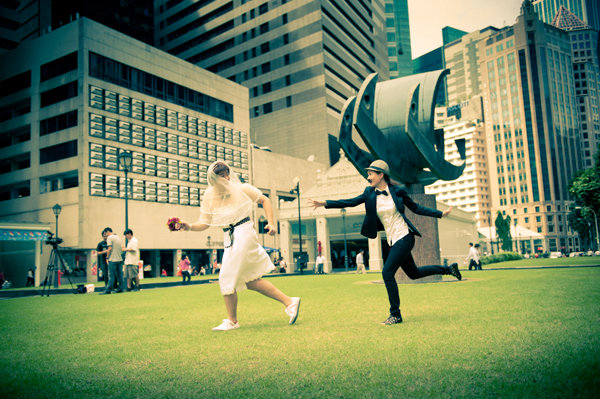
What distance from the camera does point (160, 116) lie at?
161 ft

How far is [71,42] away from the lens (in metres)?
42.3

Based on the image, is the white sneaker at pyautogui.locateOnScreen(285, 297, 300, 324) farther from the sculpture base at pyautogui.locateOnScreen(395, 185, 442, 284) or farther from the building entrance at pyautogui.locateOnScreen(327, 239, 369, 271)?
the building entrance at pyautogui.locateOnScreen(327, 239, 369, 271)

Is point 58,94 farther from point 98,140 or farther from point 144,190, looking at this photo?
point 144,190

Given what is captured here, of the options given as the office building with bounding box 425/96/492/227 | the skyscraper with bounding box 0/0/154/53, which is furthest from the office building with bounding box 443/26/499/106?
the skyscraper with bounding box 0/0/154/53

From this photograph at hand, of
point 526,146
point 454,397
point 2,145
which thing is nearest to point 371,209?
point 454,397

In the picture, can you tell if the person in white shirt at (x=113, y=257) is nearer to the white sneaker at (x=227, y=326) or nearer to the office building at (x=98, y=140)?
the white sneaker at (x=227, y=326)

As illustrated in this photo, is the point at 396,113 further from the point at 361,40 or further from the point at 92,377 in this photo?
the point at 361,40

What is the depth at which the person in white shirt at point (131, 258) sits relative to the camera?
13.8m

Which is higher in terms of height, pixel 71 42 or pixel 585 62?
pixel 585 62

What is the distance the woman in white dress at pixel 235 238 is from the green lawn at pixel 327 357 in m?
0.39

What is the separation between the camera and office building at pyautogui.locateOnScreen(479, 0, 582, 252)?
Answer: 11288cm

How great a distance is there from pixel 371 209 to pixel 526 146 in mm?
129641

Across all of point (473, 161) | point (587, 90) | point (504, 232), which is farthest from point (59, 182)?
point (587, 90)

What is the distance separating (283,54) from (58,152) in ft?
131
